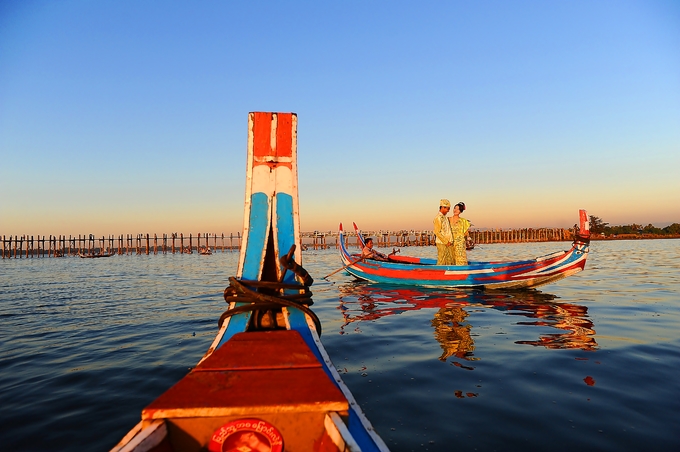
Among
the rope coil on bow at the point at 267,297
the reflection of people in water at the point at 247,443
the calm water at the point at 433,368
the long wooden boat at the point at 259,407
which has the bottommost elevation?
the calm water at the point at 433,368

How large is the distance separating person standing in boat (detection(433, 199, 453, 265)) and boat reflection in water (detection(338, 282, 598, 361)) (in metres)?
1.25

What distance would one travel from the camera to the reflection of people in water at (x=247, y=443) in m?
2.18

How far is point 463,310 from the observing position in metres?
9.28

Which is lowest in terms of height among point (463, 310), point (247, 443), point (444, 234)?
point (463, 310)

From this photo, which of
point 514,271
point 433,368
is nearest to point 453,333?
point 433,368

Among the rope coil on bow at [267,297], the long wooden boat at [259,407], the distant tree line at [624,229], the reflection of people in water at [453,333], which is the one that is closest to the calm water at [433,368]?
the reflection of people in water at [453,333]

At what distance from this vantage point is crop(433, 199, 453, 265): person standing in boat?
12.3 metres

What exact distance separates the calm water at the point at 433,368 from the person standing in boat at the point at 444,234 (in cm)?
259

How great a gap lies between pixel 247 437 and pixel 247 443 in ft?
0.11

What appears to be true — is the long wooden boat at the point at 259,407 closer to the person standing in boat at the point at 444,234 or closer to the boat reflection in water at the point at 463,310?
the boat reflection in water at the point at 463,310

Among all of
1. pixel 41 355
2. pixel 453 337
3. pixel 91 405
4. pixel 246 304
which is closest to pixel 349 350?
pixel 453 337

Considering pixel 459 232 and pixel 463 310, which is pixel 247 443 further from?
pixel 459 232

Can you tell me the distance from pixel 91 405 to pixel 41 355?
9.34 feet

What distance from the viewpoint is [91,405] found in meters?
4.26
